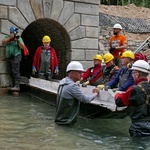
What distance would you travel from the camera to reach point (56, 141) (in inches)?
219

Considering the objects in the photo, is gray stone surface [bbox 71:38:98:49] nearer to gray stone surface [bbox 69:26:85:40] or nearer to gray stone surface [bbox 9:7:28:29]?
gray stone surface [bbox 69:26:85:40]

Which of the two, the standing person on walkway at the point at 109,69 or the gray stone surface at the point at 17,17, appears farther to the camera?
the gray stone surface at the point at 17,17

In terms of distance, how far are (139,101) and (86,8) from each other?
703 cm

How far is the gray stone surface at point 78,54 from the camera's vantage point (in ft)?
38.4

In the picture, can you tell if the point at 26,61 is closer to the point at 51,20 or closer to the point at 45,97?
the point at 51,20

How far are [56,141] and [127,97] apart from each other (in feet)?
4.42

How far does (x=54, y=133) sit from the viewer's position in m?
6.02

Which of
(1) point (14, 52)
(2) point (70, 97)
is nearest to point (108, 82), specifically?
(2) point (70, 97)

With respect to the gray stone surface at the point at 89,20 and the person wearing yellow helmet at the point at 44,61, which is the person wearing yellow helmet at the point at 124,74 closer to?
the person wearing yellow helmet at the point at 44,61

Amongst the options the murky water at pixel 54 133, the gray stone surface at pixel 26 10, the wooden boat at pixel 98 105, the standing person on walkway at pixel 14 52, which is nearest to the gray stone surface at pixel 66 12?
the gray stone surface at pixel 26 10

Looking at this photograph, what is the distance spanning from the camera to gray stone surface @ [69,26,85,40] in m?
11.6

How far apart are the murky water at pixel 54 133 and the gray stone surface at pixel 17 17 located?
329cm

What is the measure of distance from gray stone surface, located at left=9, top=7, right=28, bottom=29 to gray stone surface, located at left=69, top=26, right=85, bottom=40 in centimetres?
175

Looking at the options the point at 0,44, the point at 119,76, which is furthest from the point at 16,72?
the point at 119,76
